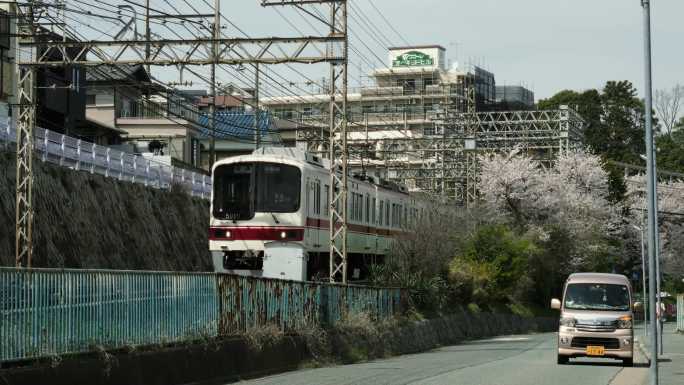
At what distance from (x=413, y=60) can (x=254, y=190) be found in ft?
273

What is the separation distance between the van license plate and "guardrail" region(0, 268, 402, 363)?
5.76 meters

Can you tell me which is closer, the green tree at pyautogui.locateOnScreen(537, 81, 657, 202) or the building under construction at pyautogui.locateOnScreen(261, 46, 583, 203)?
the building under construction at pyautogui.locateOnScreen(261, 46, 583, 203)

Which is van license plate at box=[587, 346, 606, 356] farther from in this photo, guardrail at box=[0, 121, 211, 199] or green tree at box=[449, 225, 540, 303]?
green tree at box=[449, 225, 540, 303]

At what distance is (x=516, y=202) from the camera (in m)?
65.2

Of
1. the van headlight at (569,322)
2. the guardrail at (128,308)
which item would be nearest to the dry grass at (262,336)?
the guardrail at (128,308)

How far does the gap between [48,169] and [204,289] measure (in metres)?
13.8

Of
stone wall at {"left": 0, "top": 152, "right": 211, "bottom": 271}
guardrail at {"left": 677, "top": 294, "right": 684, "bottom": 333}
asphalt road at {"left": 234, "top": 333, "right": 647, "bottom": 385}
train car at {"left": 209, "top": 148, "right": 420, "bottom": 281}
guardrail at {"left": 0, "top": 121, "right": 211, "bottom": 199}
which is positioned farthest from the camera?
guardrail at {"left": 677, "top": 294, "right": 684, "bottom": 333}

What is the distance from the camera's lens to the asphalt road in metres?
17.6

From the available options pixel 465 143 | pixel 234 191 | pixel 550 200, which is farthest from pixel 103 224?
pixel 550 200

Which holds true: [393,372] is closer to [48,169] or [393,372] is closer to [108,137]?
[48,169]

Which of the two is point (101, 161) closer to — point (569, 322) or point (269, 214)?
point (269, 214)

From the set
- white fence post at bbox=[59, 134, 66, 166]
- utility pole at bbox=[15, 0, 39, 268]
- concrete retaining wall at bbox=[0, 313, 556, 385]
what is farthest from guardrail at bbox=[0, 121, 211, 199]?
concrete retaining wall at bbox=[0, 313, 556, 385]

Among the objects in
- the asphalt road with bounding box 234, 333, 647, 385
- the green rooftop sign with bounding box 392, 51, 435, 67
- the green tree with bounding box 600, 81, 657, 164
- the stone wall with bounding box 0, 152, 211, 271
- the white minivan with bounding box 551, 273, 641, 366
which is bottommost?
the asphalt road with bounding box 234, 333, 647, 385

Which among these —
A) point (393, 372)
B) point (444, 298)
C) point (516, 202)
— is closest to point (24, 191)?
point (393, 372)
